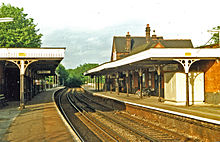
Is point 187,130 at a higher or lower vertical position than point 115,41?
lower

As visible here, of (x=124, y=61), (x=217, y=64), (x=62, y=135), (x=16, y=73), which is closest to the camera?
(x=62, y=135)

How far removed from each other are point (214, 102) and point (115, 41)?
35.1 metres

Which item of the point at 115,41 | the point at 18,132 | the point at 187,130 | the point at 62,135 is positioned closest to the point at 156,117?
the point at 187,130

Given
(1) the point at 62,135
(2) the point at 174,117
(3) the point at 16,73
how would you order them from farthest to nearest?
(3) the point at 16,73, (2) the point at 174,117, (1) the point at 62,135

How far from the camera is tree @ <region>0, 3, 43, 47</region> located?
42812 millimetres

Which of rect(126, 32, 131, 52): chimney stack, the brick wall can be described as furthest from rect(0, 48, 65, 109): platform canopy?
rect(126, 32, 131, 52): chimney stack

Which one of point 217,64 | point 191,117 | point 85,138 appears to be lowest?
point 85,138

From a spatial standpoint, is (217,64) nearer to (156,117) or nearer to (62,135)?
(156,117)

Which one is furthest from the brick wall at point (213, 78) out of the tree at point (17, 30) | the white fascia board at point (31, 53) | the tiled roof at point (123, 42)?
the tree at point (17, 30)

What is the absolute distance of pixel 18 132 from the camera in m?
10.2

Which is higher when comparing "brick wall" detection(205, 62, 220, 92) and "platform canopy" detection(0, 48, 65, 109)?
"platform canopy" detection(0, 48, 65, 109)

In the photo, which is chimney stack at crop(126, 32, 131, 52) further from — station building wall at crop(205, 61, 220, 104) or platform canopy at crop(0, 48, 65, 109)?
station building wall at crop(205, 61, 220, 104)

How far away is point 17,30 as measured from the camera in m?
Answer: 43.7

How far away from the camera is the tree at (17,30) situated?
1686 inches
